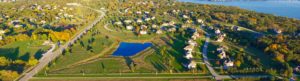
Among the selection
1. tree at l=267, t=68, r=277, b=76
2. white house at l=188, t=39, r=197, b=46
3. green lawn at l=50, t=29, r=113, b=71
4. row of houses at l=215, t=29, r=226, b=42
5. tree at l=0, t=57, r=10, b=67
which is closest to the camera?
tree at l=267, t=68, r=277, b=76

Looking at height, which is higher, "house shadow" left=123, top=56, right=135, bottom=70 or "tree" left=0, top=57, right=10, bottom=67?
"tree" left=0, top=57, right=10, bottom=67

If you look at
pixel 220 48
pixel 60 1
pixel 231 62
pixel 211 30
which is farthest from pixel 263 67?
pixel 60 1

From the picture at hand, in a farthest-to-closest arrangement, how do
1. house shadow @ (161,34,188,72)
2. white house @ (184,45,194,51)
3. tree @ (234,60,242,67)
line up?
white house @ (184,45,194,51) → house shadow @ (161,34,188,72) → tree @ (234,60,242,67)

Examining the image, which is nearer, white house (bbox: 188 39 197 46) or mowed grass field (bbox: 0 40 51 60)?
mowed grass field (bbox: 0 40 51 60)

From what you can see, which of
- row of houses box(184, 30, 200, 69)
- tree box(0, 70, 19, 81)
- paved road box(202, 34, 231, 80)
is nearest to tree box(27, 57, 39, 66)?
tree box(0, 70, 19, 81)

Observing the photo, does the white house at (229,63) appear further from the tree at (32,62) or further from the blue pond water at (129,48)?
the tree at (32,62)

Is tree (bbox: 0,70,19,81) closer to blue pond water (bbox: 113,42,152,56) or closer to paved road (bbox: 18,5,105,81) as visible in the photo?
paved road (bbox: 18,5,105,81)

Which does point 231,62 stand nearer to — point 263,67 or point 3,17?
point 263,67

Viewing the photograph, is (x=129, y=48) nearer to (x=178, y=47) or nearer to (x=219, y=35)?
(x=178, y=47)
